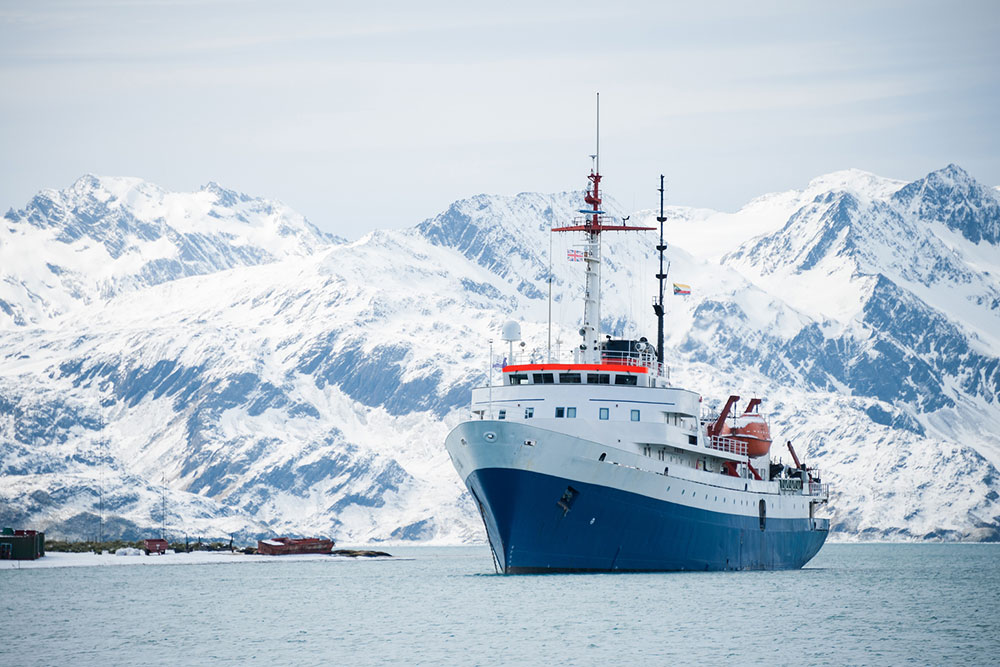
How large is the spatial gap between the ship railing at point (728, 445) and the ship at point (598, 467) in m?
0.51

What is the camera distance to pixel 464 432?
3342 inches

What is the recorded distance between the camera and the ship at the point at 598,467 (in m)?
82.7

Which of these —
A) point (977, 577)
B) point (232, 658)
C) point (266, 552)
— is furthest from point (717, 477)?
point (266, 552)

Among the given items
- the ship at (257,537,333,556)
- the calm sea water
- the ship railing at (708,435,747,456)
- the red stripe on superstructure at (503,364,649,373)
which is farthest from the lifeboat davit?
the ship at (257,537,333,556)

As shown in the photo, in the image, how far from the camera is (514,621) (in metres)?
67.7

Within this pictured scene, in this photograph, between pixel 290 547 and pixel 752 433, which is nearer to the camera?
pixel 752 433

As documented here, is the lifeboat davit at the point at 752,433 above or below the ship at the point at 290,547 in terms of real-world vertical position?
above

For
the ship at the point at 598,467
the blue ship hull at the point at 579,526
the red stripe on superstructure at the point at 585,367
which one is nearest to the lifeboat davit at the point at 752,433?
the ship at the point at 598,467

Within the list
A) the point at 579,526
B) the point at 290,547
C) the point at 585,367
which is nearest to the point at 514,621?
the point at 579,526

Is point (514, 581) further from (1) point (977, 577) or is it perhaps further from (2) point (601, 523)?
(1) point (977, 577)

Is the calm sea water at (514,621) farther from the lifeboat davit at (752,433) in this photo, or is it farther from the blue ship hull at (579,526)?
the lifeboat davit at (752,433)

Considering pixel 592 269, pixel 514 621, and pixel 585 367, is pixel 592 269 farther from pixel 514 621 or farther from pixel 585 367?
pixel 514 621

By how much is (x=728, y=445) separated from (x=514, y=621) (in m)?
38.1

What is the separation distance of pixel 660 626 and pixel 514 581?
18705 millimetres
